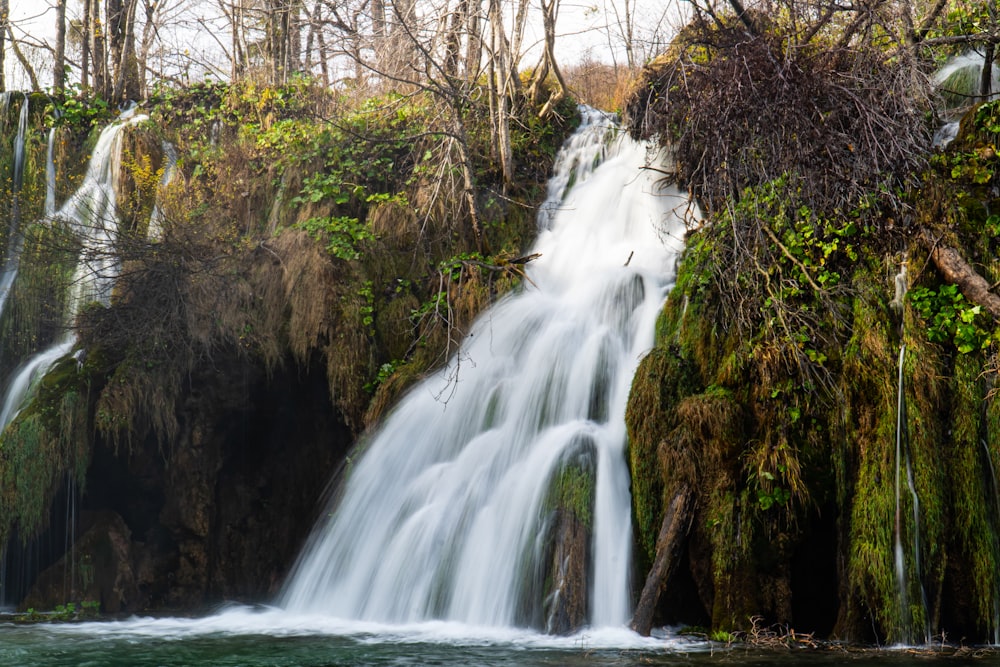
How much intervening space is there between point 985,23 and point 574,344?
14.4 ft

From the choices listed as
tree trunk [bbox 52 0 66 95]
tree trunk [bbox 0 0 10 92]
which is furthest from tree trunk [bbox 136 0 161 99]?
tree trunk [bbox 0 0 10 92]

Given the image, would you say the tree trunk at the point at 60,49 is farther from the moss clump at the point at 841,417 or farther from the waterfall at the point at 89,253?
the moss clump at the point at 841,417

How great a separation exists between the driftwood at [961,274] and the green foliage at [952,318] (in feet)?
0.16

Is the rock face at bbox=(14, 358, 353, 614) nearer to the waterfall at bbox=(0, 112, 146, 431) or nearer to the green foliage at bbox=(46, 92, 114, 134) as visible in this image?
the waterfall at bbox=(0, 112, 146, 431)

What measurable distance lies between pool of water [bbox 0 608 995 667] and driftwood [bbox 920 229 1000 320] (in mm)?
2210

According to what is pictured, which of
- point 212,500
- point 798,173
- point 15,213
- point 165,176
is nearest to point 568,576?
point 798,173

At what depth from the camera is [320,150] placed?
34.5 ft

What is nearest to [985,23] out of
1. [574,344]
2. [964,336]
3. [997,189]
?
[997,189]

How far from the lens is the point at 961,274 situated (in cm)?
578

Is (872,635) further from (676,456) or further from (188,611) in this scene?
(188,611)

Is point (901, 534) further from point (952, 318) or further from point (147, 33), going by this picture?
point (147, 33)

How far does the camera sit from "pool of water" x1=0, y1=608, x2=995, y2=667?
504cm

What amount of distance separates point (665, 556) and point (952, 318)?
2.48 m

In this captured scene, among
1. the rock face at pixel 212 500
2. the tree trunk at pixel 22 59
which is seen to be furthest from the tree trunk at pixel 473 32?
the tree trunk at pixel 22 59
